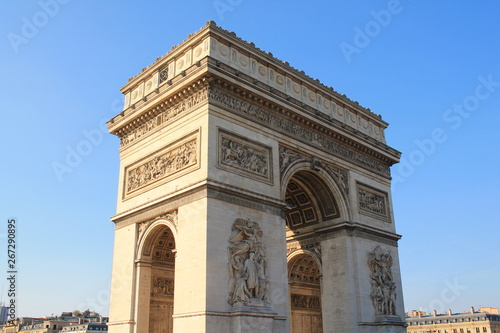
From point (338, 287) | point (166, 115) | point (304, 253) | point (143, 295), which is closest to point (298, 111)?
point (166, 115)

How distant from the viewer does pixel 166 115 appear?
1962 centimetres

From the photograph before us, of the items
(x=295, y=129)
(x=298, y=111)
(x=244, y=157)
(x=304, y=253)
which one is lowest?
(x=304, y=253)

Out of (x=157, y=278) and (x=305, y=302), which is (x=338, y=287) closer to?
(x=305, y=302)

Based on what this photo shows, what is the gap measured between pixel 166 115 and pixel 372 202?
35.5 ft

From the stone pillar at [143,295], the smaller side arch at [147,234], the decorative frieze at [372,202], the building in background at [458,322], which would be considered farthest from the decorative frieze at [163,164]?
the building in background at [458,322]

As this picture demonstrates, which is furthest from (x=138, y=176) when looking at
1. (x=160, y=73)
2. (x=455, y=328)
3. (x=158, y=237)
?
(x=455, y=328)

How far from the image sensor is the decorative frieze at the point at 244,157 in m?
17.7

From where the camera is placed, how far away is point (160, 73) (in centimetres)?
2077

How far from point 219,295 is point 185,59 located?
9.18 m

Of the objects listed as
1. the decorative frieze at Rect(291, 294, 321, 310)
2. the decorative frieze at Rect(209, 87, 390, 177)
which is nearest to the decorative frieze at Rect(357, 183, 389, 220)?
the decorative frieze at Rect(209, 87, 390, 177)

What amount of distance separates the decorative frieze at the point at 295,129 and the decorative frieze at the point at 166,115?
636 mm

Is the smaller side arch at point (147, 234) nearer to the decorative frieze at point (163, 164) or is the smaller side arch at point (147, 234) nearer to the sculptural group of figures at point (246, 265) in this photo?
the decorative frieze at point (163, 164)

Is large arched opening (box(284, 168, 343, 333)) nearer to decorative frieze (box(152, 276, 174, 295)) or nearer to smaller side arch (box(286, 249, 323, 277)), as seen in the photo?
smaller side arch (box(286, 249, 323, 277))

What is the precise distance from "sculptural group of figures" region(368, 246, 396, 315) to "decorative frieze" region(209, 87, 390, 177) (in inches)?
173
